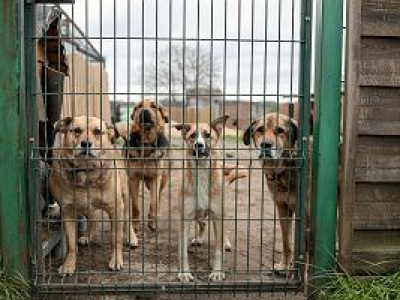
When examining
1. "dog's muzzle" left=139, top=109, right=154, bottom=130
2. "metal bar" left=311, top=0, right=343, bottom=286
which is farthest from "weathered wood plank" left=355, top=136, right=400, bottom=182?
"dog's muzzle" left=139, top=109, right=154, bottom=130

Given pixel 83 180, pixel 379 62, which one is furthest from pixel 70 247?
pixel 379 62

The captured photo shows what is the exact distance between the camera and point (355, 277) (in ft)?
12.4

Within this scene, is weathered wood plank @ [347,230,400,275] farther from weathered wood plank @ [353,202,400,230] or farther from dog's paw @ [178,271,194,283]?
dog's paw @ [178,271,194,283]

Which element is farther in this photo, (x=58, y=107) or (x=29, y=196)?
(x=58, y=107)

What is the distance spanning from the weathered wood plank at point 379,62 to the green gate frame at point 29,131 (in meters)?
0.16

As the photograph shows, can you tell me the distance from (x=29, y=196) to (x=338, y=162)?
1981 millimetres

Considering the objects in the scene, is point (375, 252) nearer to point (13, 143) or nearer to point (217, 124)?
point (217, 124)

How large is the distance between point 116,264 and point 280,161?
163cm

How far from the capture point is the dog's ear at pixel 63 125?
4715 mm

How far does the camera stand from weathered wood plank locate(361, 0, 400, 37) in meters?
3.66

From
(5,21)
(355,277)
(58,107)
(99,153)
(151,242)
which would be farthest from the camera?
(151,242)

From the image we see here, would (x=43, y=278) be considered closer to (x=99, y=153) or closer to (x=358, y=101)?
(x=99, y=153)

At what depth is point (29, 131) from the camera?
12.2 feet

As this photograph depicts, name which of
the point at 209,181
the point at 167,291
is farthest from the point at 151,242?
the point at 167,291
